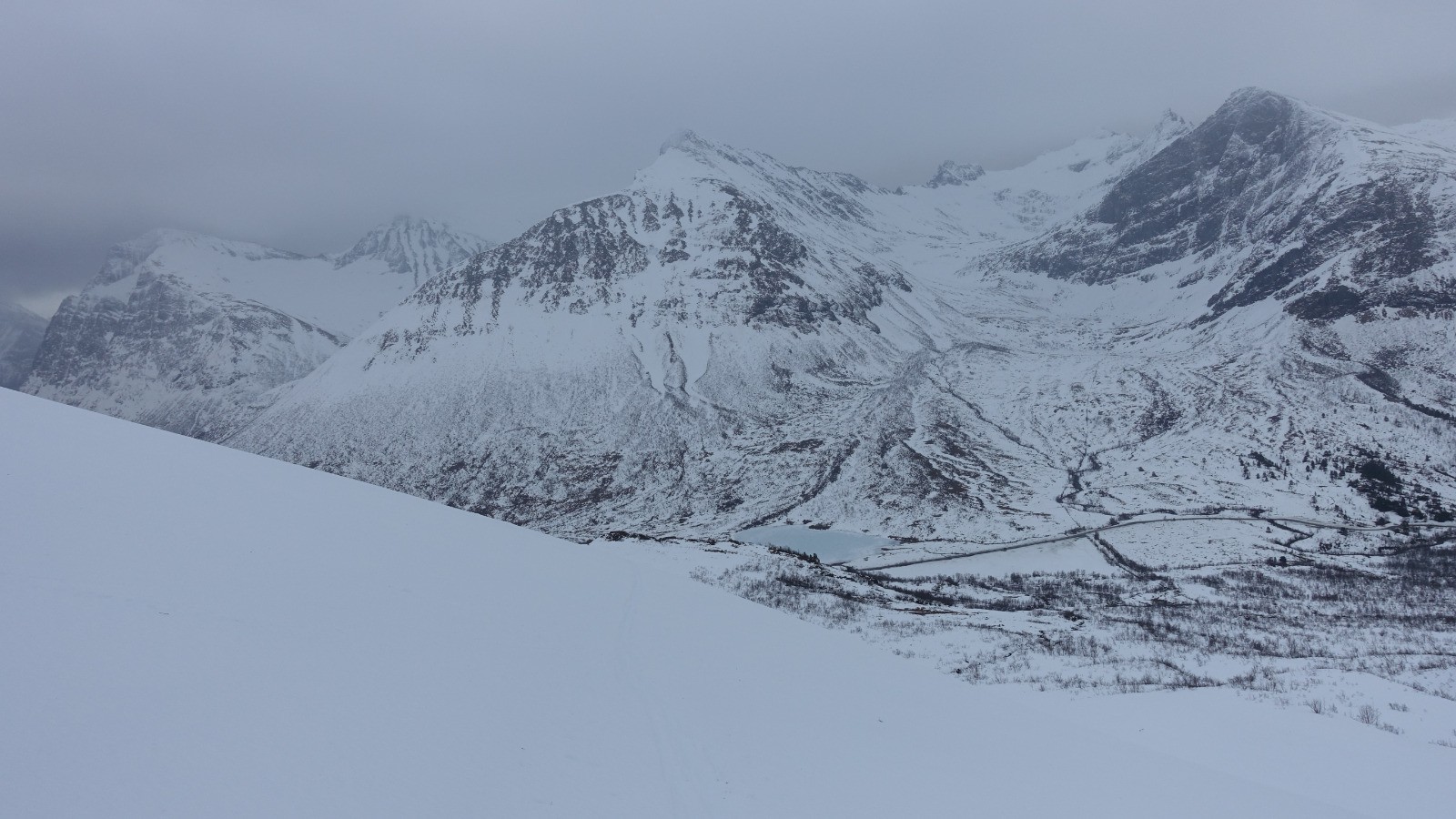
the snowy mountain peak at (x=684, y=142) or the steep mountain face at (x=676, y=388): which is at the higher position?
the snowy mountain peak at (x=684, y=142)

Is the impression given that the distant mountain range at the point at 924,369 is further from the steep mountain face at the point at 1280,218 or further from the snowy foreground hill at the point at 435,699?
the snowy foreground hill at the point at 435,699

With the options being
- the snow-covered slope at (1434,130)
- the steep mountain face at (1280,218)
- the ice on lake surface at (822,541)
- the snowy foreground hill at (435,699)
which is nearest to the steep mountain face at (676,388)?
the ice on lake surface at (822,541)

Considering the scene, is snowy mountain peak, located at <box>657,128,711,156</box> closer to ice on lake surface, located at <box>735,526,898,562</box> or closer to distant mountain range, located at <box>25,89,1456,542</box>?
distant mountain range, located at <box>25,89,1456,542</box>

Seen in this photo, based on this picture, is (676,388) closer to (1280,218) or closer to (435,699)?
(435,699)

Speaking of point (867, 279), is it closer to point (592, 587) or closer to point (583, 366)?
point (583, 366)

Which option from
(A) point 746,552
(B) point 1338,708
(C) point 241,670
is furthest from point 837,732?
(A) point 746,552

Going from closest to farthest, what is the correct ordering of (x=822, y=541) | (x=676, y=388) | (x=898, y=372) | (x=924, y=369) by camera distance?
(x=822, y=541) → (x=676, y=388) → (x=924, y=369) → (x=898, y=372)

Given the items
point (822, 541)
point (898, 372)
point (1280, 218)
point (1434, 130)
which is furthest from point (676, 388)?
point (1434, 130)
